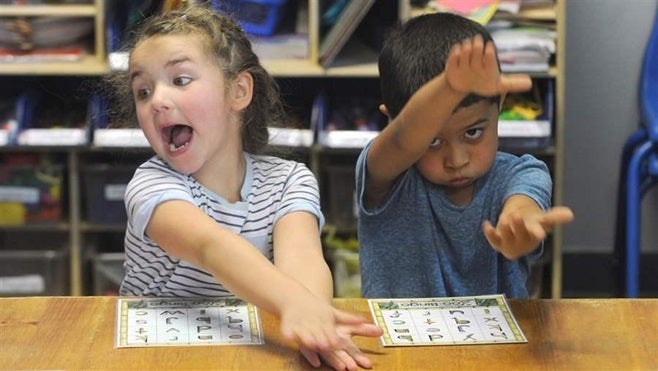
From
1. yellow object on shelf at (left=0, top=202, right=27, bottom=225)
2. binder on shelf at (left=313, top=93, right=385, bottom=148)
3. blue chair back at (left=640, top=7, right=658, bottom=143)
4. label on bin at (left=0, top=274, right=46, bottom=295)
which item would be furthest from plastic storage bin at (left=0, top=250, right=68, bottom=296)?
blue chair back at (left=640, top=7, right=658, bottom=143)

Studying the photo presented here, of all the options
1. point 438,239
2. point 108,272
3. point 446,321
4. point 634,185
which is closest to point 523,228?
point 446,321

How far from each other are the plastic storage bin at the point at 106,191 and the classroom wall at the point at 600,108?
129 centimetres

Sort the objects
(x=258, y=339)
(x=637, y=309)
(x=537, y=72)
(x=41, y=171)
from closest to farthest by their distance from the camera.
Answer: (x=258, y=339) < (x=637, y=309) < (x=537, y=72) < (x=41, y=171)

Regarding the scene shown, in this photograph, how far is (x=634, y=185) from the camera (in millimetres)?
2711

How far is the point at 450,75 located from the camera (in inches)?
52.9

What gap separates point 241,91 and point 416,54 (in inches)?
9.6

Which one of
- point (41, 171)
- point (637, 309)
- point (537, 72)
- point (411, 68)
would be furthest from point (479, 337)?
point (41, 171)

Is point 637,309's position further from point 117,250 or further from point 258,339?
point 117,250

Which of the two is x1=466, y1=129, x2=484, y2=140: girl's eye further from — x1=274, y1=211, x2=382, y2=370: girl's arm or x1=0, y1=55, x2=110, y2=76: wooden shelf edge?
x1=0, y1=55, x2=110, y2=76: wooden shelf edge

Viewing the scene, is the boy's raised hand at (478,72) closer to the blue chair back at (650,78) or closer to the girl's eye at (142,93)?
the girl's eye at (142,93)

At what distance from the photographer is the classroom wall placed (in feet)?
10.7

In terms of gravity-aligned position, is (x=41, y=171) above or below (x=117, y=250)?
above

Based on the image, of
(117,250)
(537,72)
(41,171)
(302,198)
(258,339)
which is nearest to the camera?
(258,339)

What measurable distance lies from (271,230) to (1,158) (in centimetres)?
177
